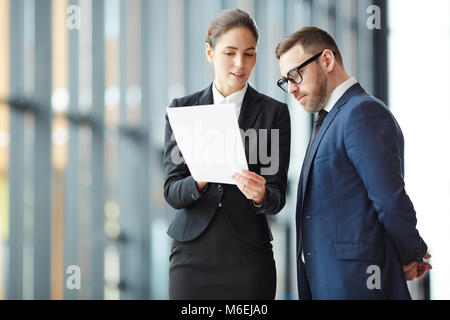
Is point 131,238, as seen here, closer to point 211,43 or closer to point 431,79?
point 211,43

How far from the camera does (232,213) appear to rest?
1.43 m

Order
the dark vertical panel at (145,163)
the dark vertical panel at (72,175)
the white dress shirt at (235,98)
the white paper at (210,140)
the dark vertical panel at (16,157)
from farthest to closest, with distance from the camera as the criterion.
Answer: the dark vertical panel at (145,163) < the dark vertical panel at (72,175) < the dark vertical panel at (16,157) < the white dress shirt at (235,98) < the white paper at (210,140)

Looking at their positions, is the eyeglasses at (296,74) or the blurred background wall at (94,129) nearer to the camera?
the eyeglasses at (296,74)

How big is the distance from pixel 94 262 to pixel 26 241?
37cm

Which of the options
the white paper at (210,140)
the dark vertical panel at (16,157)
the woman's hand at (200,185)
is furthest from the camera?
the dark vertical panel at (16,157)

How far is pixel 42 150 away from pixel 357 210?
66.1 inches

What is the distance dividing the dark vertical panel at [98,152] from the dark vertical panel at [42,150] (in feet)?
0.76

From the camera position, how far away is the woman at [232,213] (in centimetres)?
143

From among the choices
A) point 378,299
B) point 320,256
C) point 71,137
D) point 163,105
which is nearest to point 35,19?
point 71,137

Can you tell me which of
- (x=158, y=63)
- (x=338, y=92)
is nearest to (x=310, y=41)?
(x=338, y=92)

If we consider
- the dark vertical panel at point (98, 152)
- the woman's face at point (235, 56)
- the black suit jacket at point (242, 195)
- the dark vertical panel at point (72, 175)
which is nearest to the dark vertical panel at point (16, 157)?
the dark vertical panel at point (72, 175)

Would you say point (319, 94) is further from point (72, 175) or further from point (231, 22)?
point (72, 175)

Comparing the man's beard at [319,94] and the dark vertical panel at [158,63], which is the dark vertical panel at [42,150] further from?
the man's beard at [319,94]

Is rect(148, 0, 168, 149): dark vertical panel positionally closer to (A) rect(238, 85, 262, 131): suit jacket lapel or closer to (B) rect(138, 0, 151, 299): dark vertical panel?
(B) rect(138, 0, 151, 299): dark vertical panel
